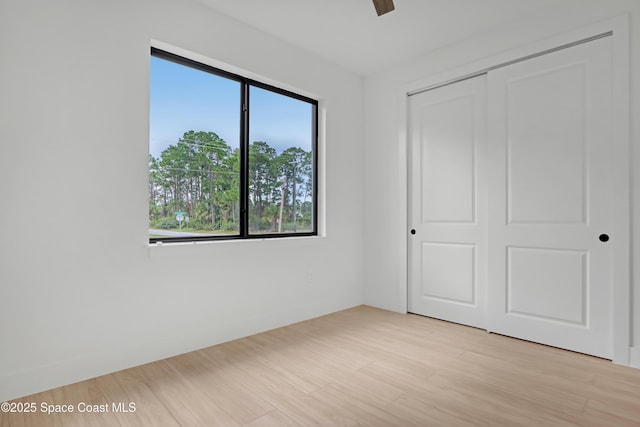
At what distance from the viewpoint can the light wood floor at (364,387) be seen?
169cm

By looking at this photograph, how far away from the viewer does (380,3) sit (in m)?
1.93

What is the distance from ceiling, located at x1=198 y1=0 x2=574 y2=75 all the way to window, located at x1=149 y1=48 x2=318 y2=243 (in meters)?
0.50

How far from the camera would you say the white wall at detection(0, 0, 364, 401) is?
1874 mm

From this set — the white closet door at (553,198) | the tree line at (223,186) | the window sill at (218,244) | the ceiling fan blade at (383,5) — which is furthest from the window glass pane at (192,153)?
the white closet door at (553,198)

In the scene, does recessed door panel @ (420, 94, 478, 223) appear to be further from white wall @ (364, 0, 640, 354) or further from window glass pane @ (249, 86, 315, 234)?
window glass pane @ (249, 86, 315, 234)

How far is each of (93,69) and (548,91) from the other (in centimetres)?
320

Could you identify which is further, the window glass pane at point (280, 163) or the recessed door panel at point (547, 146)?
the window glass pane at point (280, 163)

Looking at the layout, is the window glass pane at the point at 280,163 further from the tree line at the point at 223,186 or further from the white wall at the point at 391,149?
the white wall at the point at 391,149

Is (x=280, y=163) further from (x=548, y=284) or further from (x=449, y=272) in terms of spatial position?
(x=548, y=284)

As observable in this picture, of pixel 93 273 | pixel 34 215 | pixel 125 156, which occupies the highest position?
pixel 125 156

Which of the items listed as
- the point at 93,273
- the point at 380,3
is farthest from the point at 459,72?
the point at 93,273

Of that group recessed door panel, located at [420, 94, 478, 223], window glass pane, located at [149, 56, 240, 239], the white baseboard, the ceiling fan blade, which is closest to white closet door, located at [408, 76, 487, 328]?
recessed door panel, located at [420, 94, 478, 223]

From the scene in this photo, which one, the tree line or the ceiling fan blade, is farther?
the tree line

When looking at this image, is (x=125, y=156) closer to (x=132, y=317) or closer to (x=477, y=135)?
(x=132, y=317)
